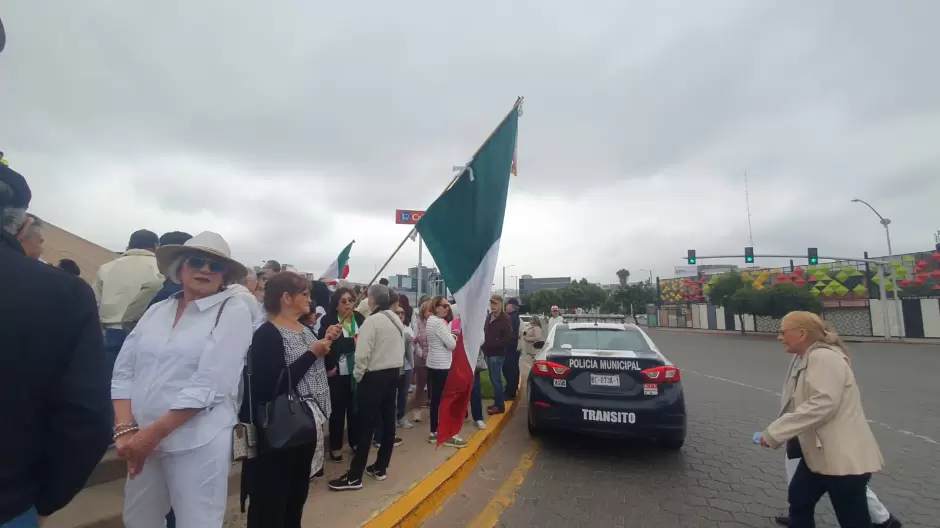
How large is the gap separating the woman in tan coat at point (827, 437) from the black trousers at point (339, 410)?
11.7 ft

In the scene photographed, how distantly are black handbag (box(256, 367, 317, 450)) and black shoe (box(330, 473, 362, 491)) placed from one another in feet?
5.32

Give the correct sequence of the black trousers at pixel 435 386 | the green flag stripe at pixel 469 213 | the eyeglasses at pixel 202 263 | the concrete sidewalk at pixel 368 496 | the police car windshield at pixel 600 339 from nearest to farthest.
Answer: the eyeglasses at pixel 202 263, the concrete sidewalk at pixel 368 496, the green flag stripe at pixel 469 213, the black trousers at pixel 435 386, the police car windshield at pixel 600 339

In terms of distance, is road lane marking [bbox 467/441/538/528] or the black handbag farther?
road lane marking [bbox 467/441/538/528]

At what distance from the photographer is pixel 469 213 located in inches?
146

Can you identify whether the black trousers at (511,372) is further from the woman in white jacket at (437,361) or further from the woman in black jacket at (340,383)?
the woman in black jacket at (340,383)

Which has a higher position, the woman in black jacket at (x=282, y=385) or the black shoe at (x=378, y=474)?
the woman in black jacket at (x=282, y=385)

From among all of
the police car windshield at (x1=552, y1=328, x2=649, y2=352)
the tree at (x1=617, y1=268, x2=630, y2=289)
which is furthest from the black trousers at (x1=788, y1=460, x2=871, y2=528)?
the tree at (x1=617, y1=268, x2=630, y2=289)

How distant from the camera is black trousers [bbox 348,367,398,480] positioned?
13.3 ft

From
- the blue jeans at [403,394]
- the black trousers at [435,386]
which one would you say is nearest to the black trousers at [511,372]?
the blue jeans at [403,394]

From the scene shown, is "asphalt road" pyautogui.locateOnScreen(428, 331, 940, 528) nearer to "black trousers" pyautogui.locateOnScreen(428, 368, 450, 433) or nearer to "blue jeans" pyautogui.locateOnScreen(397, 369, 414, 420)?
"black trousers" pyautogui.locateOnScreen(428, 368, 450, 433)

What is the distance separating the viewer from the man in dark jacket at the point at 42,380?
1.43 metres

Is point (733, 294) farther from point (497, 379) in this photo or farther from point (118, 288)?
point (118, 288)

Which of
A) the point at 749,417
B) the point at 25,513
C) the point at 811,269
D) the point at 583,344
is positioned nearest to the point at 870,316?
the point at 811,269

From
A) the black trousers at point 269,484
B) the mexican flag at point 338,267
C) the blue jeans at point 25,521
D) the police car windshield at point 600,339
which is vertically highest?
the mexican flag at point 338,267
